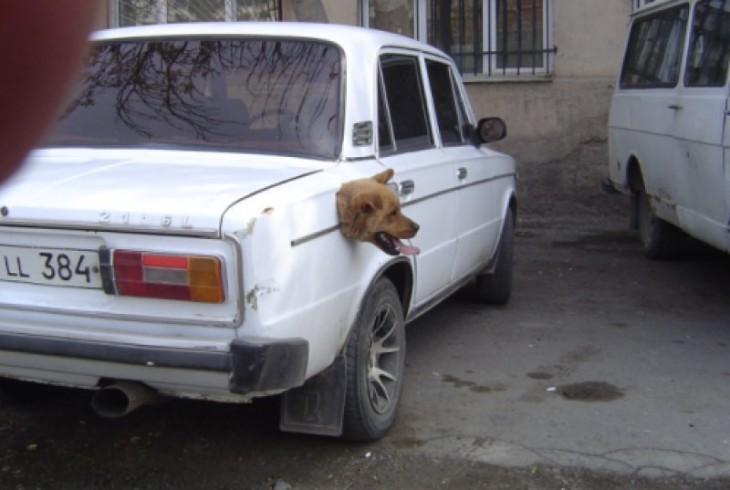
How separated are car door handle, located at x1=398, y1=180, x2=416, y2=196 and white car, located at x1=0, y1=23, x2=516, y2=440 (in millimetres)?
15

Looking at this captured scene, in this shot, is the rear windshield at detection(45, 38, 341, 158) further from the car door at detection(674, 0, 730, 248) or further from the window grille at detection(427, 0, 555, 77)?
the window grille at detection(427, 0, 555, 77)

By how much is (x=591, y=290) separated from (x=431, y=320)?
161cm

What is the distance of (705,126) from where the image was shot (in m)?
5.91

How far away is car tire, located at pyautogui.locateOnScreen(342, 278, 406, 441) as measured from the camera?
368 centimetres

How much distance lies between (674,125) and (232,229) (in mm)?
4683

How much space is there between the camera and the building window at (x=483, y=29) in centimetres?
1105

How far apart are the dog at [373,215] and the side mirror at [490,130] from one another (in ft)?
7.03

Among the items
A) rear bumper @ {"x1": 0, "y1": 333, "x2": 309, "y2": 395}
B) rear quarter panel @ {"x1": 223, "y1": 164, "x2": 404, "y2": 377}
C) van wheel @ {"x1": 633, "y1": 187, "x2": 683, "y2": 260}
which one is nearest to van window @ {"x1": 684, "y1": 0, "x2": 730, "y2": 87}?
van wheel @ {"x1": 633, "y1": 187, "x2": 683, "y2": 260}

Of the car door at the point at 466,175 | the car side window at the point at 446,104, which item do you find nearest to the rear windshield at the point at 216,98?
the car door at the point at 466,175

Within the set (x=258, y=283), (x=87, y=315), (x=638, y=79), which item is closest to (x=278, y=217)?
(x=258, y=283)

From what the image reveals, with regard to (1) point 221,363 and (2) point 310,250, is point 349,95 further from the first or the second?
(1) point 221,363

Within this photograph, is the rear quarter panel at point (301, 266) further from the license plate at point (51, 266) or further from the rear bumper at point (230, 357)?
the license plate at point (51, 266)

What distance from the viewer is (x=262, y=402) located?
4453mm

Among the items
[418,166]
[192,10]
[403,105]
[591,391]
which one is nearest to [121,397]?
[418,166]
